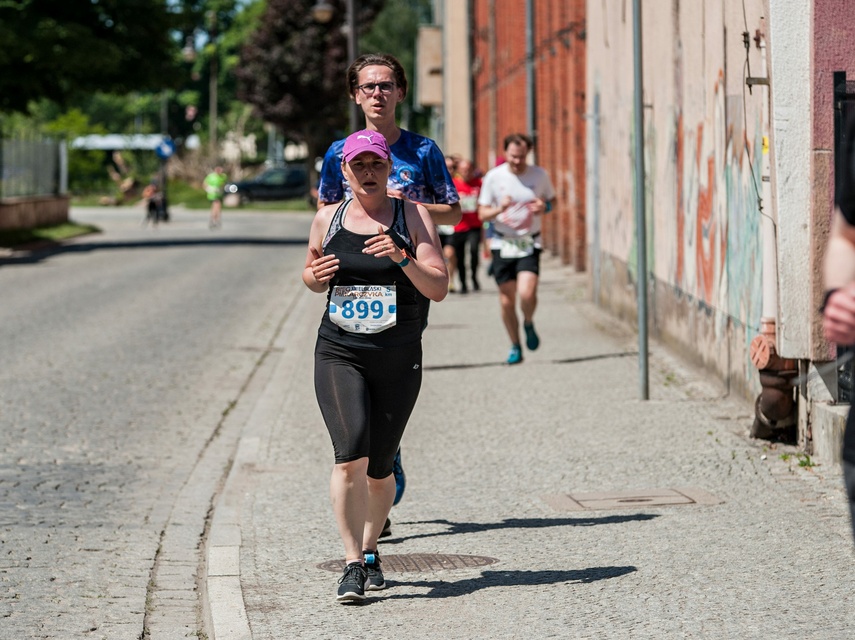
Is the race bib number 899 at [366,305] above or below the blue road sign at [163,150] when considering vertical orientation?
below

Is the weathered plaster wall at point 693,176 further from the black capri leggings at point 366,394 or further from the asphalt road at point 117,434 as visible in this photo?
the black capri leggings at point 366,394

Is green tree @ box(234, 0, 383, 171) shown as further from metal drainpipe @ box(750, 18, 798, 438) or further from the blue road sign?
metal drainpipe @ box(750, 18, 798, 438)

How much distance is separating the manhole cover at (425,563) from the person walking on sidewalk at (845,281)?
281cm

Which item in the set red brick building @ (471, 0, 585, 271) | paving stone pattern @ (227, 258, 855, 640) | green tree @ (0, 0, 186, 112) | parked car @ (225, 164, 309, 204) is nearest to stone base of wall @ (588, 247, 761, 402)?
paving stone pattern @ (227, 258, 855, 640)

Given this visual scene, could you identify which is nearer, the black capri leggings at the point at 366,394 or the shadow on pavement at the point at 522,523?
the black capri leggings at the point at 366,394

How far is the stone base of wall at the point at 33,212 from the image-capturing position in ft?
121

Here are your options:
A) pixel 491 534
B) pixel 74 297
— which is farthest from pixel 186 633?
pixel 74 297

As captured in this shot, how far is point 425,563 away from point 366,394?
1003 millimetres

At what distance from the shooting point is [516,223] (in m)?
12.4

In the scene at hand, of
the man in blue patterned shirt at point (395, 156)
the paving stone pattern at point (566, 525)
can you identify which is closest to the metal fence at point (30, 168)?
the paving stone pattern at point (566, 525)

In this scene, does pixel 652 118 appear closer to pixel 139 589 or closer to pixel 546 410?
pixel 546 410

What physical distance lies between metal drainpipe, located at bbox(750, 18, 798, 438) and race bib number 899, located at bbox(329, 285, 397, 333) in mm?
3542

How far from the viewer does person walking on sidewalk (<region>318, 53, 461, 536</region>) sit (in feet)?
20.9

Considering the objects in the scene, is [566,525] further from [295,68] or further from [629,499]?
[295,68]
